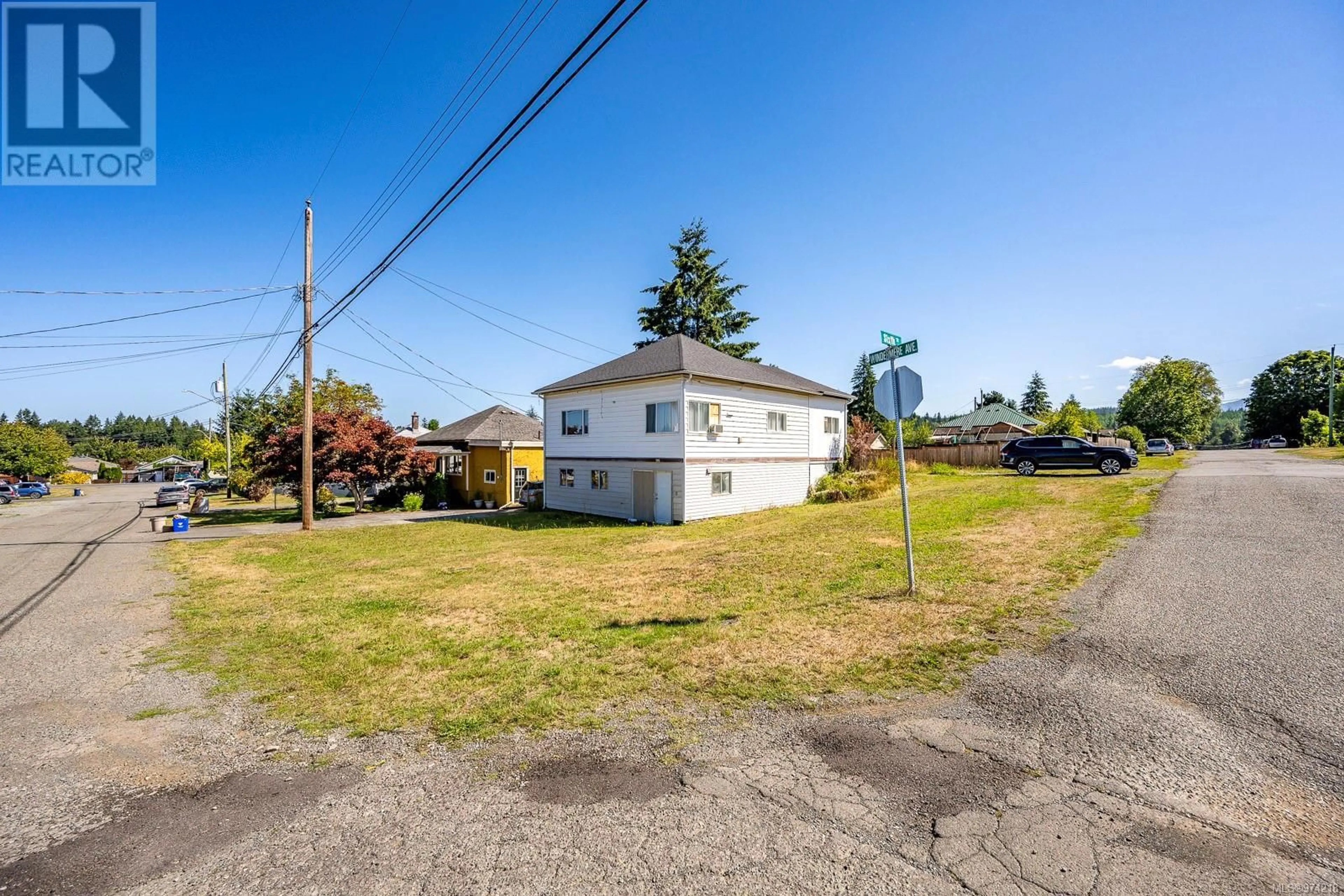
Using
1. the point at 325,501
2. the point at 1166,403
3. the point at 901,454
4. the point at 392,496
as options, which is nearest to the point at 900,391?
the point at 901,454

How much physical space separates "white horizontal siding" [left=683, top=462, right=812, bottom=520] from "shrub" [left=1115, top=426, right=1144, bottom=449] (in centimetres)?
4187

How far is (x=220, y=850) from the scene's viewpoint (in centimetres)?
346

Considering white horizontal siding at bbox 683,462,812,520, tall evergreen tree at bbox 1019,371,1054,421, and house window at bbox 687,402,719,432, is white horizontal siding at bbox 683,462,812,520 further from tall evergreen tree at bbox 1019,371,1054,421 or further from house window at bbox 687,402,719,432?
tall evergreen tree at bbox 1019,371,1054,421

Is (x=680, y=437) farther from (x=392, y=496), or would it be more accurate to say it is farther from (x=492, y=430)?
(x=392, y=496)

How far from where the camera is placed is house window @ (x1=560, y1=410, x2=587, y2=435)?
2484 cm

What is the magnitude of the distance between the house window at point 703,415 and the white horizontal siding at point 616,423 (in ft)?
1.99

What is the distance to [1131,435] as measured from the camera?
5372cm

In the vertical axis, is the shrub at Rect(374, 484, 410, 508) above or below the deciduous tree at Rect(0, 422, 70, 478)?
below

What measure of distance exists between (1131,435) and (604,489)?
5598cm

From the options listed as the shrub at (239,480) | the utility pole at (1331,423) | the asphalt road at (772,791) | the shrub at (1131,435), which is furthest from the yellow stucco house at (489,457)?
the utility pole at (1331,423)

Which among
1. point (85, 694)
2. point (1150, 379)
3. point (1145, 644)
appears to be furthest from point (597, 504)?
point (1150, 379)

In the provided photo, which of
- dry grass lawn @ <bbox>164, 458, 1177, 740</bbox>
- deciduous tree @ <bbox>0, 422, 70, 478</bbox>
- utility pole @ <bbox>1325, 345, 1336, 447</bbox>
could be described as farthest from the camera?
deciduous tree @ <bbox>0, 422, 70, 478</bbox>

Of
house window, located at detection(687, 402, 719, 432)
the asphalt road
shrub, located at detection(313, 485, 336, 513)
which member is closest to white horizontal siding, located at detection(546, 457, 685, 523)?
house window, located at detection(687, 402, 719, 432)

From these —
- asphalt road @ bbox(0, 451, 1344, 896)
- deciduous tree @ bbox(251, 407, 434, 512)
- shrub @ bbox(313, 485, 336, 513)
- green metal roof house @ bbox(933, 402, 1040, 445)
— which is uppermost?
green metal roof house @ bbox(933, 402, 1040, 445)
